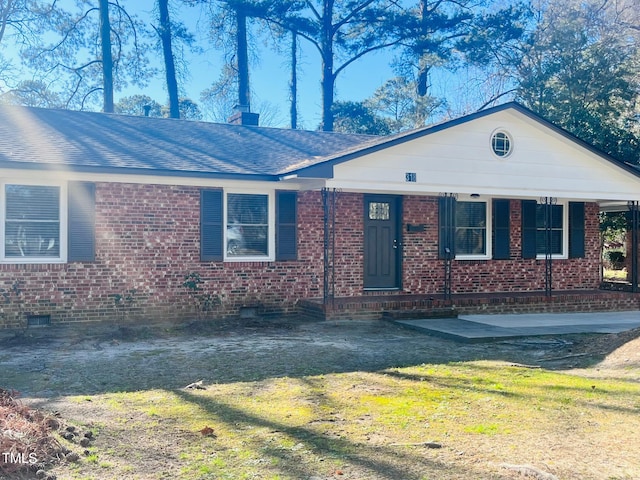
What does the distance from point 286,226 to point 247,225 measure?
0.80 metres

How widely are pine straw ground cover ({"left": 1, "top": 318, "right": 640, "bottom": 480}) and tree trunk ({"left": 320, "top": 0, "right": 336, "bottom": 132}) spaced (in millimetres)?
21983

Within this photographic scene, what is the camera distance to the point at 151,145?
43.0 feet

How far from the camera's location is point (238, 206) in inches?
489

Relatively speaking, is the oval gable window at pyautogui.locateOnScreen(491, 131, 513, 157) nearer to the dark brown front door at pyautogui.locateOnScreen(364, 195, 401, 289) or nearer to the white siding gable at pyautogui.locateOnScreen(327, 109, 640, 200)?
the white siding gable at pyautogui.locateOnScreen(327, 109, 640, 200)

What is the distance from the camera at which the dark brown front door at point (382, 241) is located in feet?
45.2

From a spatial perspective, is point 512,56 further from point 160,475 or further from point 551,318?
point 160,475

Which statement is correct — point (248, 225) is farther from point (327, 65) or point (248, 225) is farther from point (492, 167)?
point (327, 65)

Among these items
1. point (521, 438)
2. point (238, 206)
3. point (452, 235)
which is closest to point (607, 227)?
point (452, 235)

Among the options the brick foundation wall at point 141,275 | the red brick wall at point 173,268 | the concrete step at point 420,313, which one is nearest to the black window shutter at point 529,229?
the red brick wall at point 173,268

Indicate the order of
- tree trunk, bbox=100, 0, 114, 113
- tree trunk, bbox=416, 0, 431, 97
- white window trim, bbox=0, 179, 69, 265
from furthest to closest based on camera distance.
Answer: tree trunk, bbox=416, 0, 431, 97 → tree trunk, bbox=100, 0, 114, 113 → white window trim, bbox=0, 179, 69, 265

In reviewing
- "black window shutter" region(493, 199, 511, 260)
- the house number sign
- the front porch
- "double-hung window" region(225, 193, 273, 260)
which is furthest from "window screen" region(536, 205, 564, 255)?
"double-hung window" region(225, 193, 273, 260)

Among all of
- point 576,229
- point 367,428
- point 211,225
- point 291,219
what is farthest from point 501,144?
point 367,428

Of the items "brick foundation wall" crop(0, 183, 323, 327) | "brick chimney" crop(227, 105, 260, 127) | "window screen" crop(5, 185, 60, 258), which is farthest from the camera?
"brick chimney" crop(227, 105, 260, 127)

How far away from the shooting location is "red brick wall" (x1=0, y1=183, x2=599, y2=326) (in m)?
11.0
